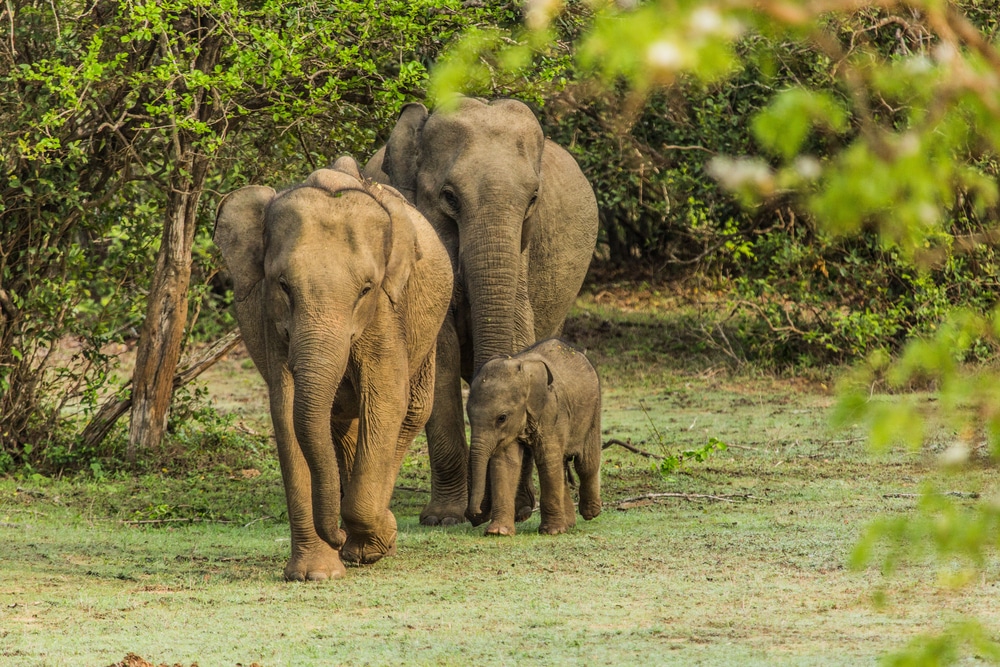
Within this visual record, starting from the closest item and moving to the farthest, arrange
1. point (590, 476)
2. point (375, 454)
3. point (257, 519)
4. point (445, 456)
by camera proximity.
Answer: point (375, 454), point (590, 476), point (445, 456), point (257, 519)

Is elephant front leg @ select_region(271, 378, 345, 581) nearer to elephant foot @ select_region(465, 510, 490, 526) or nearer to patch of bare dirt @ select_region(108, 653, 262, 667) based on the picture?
elephant foot @ select_region(465, 510, 490, 526)

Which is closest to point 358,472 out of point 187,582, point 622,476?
point 187,582

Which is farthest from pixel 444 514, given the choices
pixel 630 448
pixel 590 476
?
pixel 630 448

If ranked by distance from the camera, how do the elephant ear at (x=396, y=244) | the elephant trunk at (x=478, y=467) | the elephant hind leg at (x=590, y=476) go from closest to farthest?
the elephant ear at (x=396, y=244), the elephant trunk at (x=478, y=467), the elephant hind leg at (x=590, y=476)

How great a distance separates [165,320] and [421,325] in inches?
164

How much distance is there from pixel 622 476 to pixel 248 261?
4531 millimetres

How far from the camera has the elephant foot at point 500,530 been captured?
8.51 m

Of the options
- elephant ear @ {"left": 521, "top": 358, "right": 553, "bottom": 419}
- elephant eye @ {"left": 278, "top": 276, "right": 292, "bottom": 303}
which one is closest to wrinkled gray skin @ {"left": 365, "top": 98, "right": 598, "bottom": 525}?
elephant ear @ {"left": 521, "top": 358, "right": 553, "bottom": 419}

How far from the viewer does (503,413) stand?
333 inches

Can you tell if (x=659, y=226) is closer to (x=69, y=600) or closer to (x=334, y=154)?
(x=334, y=154)

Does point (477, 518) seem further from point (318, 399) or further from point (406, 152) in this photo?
point (406, 152)

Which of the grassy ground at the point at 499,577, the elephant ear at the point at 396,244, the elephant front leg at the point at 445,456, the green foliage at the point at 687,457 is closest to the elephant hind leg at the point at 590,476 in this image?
the grassy ground at the point at 499,577

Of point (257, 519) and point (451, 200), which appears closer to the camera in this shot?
point (451, 200)

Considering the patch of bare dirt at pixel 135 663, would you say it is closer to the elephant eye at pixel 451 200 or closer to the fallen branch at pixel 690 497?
the elephant eye at pixel 451 200
